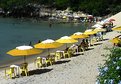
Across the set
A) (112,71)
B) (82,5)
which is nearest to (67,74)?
(112,71)

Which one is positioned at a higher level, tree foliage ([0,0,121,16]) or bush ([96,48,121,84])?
bush ([96,48,121,84])

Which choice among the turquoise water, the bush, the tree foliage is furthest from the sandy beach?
the tree foliage

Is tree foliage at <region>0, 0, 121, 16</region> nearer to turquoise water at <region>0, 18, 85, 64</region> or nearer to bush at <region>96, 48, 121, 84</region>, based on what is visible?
turquoise water at <region>0, 18, 85, 64</region>

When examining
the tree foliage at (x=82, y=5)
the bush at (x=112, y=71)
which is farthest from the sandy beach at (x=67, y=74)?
the tree foliage at (x=82, y=5)

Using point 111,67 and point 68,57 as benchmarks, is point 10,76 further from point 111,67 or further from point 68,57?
point 111,67

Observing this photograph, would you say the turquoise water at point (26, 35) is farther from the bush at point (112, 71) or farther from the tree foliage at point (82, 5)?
the bush at point (112, 71)

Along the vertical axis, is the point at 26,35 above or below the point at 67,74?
below

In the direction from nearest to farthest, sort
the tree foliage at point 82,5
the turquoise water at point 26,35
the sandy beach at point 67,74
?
the sandy beach at point 67,74, the turquoise water at point 26,35, the tree foliage at point 82,5

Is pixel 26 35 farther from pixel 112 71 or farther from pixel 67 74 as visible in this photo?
pixel 112 71

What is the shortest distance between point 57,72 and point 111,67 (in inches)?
539

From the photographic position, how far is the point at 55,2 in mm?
105750

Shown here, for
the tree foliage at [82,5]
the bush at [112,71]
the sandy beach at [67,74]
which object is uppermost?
the bush at [112,71]

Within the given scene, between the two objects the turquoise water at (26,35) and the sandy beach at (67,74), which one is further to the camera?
the turquoise water at (26,35)

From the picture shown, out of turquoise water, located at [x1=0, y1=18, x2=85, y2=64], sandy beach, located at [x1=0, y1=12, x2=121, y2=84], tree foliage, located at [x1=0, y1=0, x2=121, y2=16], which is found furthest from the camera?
tree foliage, located at [x1=0, y1=0, x2=121, y2=16]
